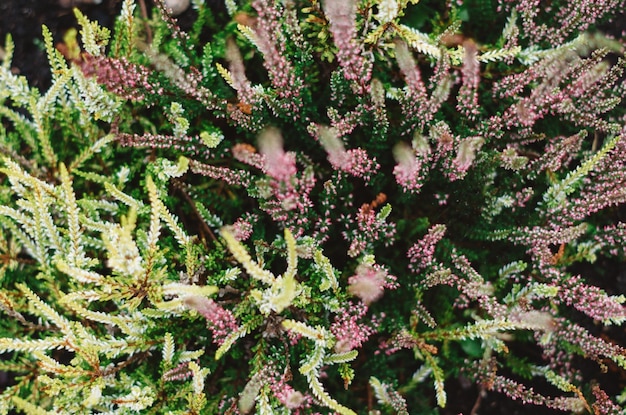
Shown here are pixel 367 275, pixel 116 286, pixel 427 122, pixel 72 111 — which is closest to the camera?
pixel 116 286

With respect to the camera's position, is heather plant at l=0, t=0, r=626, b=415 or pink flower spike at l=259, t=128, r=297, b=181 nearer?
pink flower spike at l=259, t=128, r=297, b=181

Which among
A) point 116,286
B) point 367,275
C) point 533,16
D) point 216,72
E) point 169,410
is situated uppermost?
point 533,16

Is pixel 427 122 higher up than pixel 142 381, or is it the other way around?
pixel 427 122

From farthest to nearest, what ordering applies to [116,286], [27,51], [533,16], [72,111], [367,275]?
1. [27,51]
2. [72,111]
3. [533,16]
4. [367,275]
5. [116,286]

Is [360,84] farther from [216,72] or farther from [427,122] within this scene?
[216,72]

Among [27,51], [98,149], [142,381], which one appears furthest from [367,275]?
[27,51]

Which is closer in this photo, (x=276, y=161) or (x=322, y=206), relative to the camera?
(x=276, y=161)

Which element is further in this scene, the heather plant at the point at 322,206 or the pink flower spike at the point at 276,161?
the heather plant at the point at 322,206

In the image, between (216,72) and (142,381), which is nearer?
(142,381)
